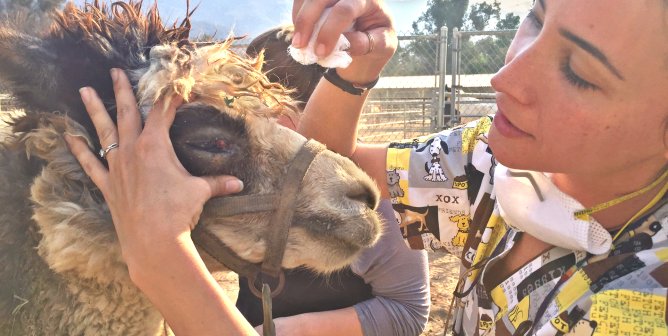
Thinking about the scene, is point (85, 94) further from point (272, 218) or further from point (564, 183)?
point (564, 183)

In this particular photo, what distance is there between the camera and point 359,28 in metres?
1.88

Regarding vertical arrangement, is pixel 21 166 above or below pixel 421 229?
above

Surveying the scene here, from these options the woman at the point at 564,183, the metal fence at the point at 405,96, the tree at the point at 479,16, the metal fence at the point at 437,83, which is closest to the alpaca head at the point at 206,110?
the woman at the point at 564,183

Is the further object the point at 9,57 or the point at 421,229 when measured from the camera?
the point at 421,229

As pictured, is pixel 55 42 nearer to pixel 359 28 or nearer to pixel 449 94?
pixel 359 28

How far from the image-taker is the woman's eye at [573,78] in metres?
1.23

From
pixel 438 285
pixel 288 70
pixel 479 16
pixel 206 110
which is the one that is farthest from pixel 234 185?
pixel 479 16

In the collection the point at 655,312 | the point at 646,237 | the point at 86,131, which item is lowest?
the point at 655,312

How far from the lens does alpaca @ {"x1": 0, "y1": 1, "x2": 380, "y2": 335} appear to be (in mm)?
1690

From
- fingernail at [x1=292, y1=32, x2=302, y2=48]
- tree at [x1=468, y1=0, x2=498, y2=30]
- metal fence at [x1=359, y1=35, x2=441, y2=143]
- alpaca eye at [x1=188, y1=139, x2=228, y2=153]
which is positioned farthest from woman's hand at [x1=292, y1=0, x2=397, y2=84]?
Result: tree at [x1=468, y1=0, x2=498, y2=30]

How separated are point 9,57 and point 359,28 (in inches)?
43.9

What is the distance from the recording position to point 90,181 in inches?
67.4

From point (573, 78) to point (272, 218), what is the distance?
39.4 inches

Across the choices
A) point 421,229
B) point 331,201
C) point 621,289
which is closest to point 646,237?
point 621,289
